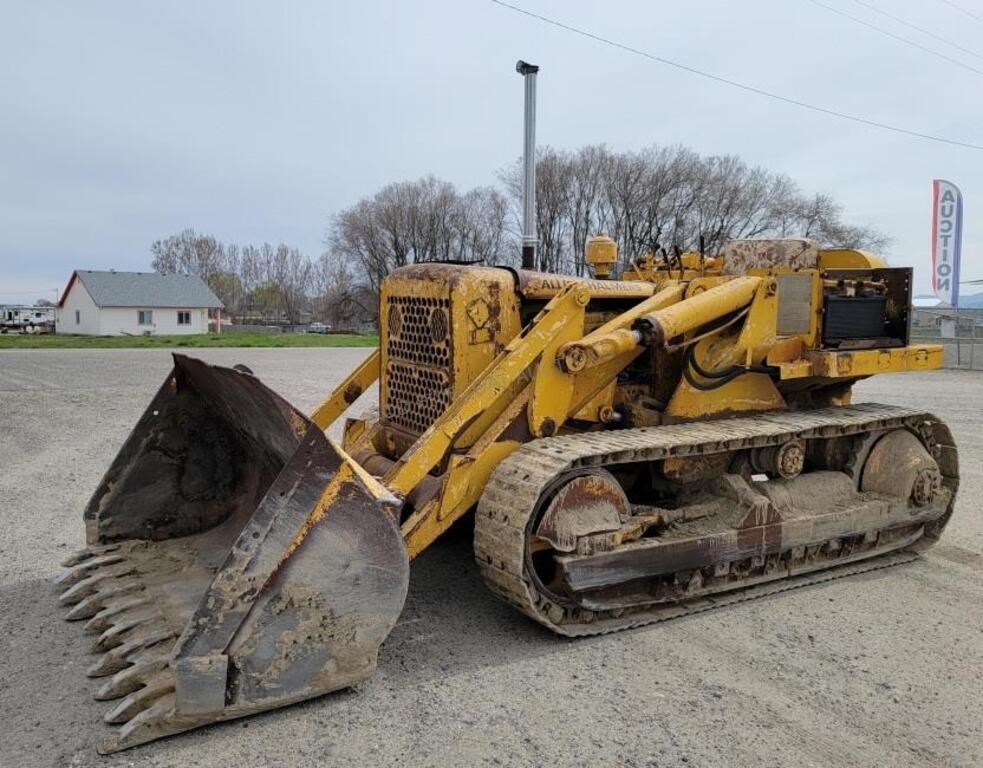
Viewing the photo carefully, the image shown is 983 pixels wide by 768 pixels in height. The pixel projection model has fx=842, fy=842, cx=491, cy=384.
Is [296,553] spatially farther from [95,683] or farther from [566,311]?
[566,311]

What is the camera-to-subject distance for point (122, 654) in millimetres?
3779

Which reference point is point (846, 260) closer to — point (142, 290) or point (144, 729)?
point (144, 729)

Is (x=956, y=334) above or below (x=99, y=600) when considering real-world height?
above

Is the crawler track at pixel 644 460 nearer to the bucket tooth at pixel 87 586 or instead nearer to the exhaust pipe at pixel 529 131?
the bucket tooth at pixel 87 586

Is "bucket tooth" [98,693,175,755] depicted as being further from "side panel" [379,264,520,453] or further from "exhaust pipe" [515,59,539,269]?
"exhaust pipe" [515,59,539,269]

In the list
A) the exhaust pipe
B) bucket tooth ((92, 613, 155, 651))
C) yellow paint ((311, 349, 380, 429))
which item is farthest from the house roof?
bucket tooth ((92, 613, 155, 651))

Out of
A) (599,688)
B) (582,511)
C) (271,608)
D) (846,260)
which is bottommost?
(599,688)

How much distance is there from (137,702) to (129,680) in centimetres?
20

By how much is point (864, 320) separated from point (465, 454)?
9.93 feet

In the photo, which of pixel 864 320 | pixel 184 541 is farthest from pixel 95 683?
pixel 864 320

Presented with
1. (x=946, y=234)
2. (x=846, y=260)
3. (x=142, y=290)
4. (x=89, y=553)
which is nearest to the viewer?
(x=89, y=553)

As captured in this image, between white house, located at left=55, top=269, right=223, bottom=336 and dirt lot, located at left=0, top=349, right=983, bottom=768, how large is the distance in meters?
51.5

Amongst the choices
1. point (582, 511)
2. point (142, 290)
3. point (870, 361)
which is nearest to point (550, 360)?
point (582, 511)

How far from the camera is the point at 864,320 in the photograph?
5.75 meters
